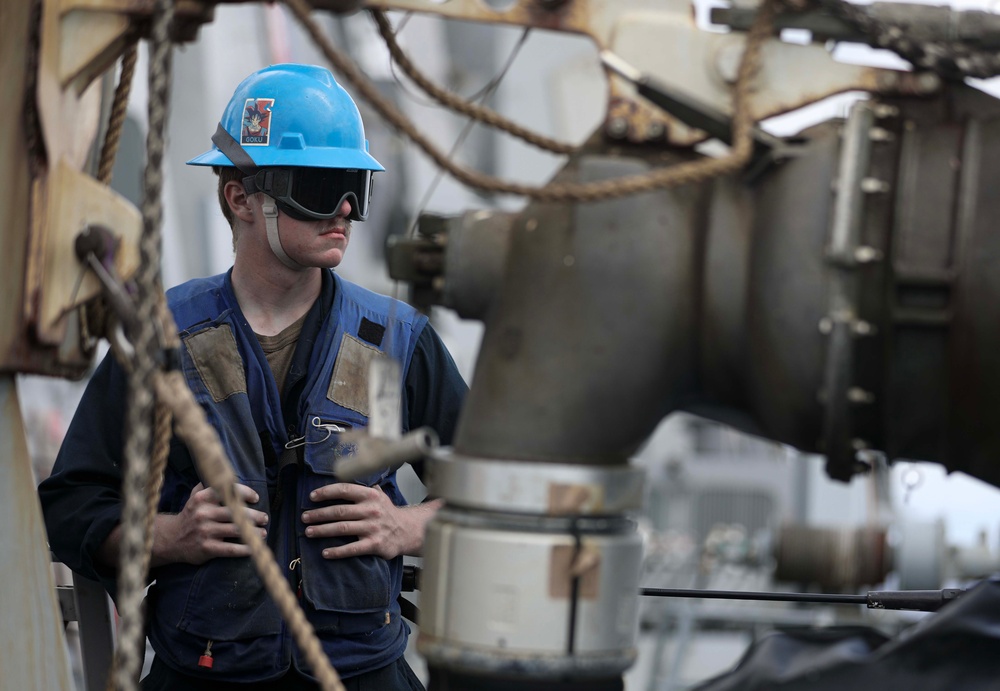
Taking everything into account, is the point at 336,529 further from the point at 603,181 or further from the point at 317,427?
the point at 603,181

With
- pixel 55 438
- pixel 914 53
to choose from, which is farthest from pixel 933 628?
pixel 55 438

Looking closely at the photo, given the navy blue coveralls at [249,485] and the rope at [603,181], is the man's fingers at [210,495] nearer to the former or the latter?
the navy blue coveralls at [249,485]

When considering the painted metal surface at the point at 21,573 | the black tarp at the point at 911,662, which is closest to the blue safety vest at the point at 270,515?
the painted metal surface at the point at 21,573

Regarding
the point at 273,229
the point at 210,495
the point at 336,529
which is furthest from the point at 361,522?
the point at 273,229

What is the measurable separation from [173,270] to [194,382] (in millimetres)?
5329

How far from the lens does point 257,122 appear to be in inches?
97.9

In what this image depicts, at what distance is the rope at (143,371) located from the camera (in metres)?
1.57

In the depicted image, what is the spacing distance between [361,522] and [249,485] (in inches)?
7.9

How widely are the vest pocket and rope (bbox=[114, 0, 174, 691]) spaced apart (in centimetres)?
71

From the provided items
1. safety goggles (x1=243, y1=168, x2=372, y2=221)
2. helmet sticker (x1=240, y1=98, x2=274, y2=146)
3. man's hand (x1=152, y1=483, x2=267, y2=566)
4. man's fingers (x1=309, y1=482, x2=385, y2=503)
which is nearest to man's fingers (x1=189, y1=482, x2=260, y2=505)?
man's hand (x1=152, y1=483, x2=267, y2=566)

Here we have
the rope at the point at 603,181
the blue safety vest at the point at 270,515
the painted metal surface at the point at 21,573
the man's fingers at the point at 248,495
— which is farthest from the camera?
the blue safety vest at the point at 270,515

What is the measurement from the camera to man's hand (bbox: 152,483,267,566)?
2268 millimetres

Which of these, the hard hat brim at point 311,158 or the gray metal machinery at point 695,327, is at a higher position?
the hard hat brim at point 311,158

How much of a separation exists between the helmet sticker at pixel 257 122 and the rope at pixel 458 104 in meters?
Result: 0.72
